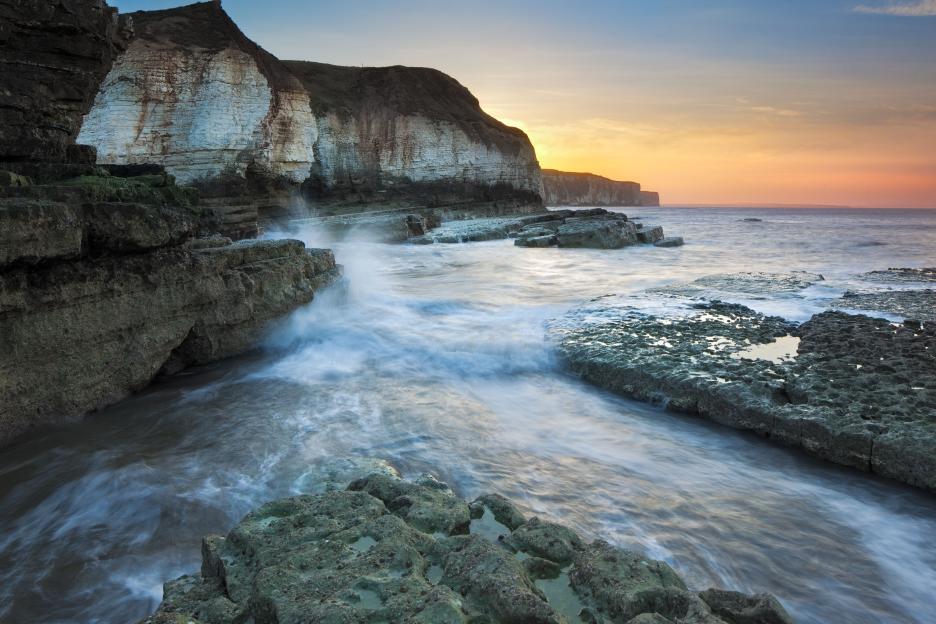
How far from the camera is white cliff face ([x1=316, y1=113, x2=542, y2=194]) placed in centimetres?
3209

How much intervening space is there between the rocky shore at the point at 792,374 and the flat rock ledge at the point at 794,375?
0.03 feet

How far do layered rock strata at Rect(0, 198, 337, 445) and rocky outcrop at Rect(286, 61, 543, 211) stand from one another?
87.2ft

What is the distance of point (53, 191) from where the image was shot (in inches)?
191

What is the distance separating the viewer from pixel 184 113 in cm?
1906

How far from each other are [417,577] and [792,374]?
4.61m

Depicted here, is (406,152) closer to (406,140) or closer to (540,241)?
(406,140)

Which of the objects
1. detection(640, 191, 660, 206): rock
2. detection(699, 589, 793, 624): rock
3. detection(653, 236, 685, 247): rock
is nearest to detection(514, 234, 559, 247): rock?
detection(653, 236, 685, 247): rock

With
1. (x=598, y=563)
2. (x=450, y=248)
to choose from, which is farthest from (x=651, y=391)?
(x=450, y=248)

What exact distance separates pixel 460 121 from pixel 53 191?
36401 millimetres

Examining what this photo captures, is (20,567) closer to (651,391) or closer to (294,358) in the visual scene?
(294,358)

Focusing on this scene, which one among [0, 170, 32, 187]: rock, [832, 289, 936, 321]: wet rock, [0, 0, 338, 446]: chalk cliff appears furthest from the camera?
[832, 289, 936, 321]: wet rock

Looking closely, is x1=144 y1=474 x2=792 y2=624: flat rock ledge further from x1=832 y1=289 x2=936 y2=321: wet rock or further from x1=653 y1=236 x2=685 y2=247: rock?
x1=653 y1=236 x2=685 y2=247: rock

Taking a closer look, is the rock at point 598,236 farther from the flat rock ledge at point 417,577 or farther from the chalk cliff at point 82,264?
the flat rock ledge at point 417,577

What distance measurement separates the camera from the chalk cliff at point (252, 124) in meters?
18.4
